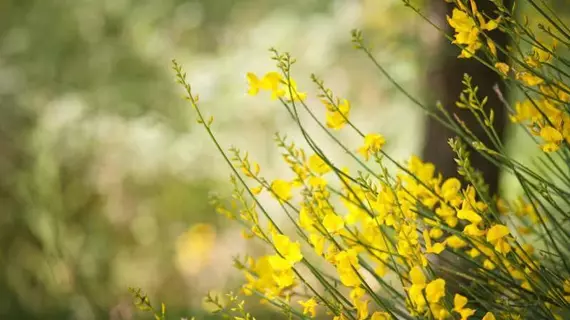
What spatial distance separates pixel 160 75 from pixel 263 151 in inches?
33.3

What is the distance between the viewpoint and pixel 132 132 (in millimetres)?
3807

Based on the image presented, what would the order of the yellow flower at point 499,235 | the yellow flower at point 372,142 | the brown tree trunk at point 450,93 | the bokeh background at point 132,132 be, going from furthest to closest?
the bokeh background at point 132,132
the brown tree trunk at point 450,93
the yellow flower at point 372,142
the yellow flower at point 499,235

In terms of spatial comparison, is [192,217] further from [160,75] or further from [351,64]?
[351,64]

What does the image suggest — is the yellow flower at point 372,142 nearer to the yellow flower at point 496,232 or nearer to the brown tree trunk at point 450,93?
the yellow flower at point 496,232

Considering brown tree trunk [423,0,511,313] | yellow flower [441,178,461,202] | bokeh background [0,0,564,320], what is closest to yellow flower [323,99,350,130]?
yellow flower [441,178,461,202]

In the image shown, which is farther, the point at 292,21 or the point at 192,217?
the point at 192,217

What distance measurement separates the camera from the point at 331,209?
859 millimetres

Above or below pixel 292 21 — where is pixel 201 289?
below

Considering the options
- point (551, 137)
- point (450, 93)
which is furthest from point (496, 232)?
point (450, 93)

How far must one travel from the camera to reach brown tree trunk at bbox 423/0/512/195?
142 cm

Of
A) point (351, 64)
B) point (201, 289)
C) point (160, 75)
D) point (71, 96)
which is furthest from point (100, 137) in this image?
point (351, 64)

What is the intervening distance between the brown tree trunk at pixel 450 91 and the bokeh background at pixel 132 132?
55.5 inches

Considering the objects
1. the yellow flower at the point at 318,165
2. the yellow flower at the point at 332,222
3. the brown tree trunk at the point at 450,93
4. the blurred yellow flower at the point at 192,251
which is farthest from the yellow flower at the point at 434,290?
the blurred yellow flower at the point at 192,251

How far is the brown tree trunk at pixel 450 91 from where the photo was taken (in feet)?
4.65
